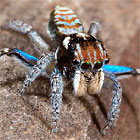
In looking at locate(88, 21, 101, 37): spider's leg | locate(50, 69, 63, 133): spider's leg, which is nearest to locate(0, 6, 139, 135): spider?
locate(50, 69, 63, 133): spider's leg

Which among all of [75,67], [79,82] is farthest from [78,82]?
[75,67]

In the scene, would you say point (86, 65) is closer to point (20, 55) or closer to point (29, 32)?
point (20, 55)

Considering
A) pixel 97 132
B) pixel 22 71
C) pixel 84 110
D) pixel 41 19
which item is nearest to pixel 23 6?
pixel 41 19

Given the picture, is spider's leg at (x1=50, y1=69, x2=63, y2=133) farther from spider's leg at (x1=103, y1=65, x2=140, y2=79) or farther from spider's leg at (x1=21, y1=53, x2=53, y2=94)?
spider's leg at (x1=103, y1=65, x2=140, y2=79)

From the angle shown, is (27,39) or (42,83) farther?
(27,39)

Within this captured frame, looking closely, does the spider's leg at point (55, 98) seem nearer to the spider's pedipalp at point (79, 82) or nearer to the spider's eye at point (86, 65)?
the spider's pedipalp at point (79, 82)

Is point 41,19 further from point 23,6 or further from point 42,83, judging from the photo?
point 42,83
